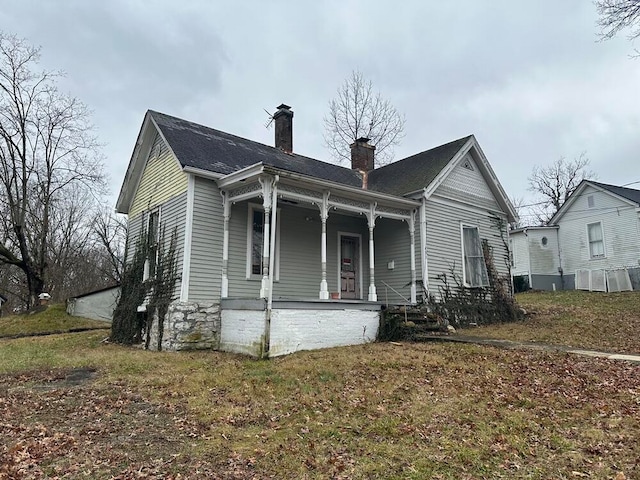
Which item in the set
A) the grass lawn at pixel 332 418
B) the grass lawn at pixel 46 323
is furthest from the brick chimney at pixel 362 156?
the grass lawn at pixel 46 323

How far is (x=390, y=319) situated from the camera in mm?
12141

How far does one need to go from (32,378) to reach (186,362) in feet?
8.88

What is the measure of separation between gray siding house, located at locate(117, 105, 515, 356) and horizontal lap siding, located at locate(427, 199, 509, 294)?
5 cm

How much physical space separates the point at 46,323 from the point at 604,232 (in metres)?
26.7

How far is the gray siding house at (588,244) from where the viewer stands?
71.9 ft

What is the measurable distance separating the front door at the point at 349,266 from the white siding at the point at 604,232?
15266mm

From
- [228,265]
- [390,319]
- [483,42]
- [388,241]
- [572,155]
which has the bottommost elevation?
[390,319]

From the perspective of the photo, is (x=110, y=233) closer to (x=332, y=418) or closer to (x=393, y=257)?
(x=393, y=257)

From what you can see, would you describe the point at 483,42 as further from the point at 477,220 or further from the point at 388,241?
the point at 388,241

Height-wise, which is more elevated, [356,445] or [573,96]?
[573,96]

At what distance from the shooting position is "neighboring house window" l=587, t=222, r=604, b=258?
76.4ft

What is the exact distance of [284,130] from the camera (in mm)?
17406

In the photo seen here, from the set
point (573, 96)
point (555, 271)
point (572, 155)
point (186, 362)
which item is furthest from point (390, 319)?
point (572, 155)

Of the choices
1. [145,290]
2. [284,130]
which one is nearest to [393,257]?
[284,130]
